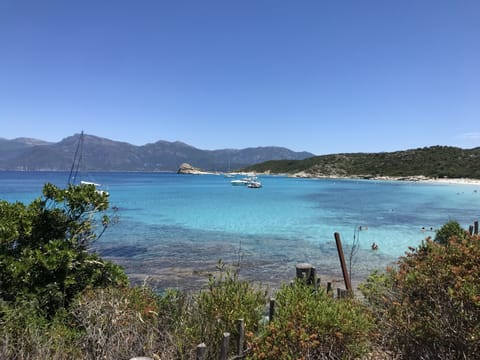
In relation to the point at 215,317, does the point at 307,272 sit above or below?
above

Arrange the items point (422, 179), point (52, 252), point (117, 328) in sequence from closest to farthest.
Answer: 1. point (117, 328)
2. point (52, 252)
3. point (422, 179)

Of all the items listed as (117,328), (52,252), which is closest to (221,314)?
(117,328)

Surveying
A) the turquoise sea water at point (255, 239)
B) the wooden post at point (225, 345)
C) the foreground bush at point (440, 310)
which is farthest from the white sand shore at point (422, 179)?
the wooden post at point (225, 345)

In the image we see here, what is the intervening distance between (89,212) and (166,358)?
3760 millimetres

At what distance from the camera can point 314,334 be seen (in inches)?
154

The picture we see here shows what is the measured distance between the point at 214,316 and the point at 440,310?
3.03 meters

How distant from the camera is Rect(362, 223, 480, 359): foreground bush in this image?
3.80 m

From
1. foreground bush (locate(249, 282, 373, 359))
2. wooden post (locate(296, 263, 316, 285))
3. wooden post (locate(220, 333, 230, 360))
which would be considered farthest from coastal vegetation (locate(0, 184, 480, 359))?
wooden post (locate(296, 263, 316, 285))

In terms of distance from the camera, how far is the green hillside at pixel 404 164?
322ft

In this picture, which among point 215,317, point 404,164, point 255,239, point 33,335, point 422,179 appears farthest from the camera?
point 404,164

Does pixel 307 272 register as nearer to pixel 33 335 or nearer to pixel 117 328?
pixel 117 328

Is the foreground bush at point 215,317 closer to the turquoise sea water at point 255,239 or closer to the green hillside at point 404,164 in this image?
the turquoise sea water at point 255,239

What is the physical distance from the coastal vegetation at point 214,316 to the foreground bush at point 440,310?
0.01 metres

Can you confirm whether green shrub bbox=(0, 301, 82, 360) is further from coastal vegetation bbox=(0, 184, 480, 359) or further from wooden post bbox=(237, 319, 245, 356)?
wooden post bbox=(237, 319, 245, 356)
